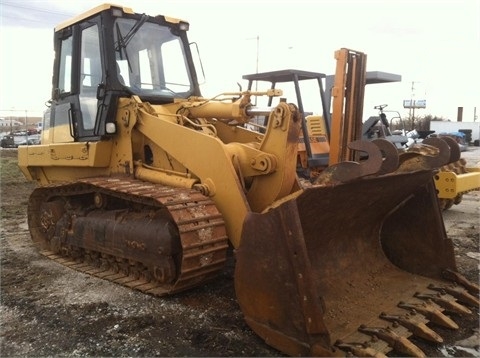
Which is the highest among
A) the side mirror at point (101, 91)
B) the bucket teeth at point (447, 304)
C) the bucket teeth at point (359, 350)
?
the side mirror at point (101, 91)

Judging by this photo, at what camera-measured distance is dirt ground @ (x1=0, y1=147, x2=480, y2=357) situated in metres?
3.33

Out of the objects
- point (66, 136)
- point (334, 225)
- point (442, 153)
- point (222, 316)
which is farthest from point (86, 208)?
point (442, 153)

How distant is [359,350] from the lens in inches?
117

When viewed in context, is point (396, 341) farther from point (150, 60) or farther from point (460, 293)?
point (150, 60)

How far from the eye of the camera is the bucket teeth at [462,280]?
13.6 feet

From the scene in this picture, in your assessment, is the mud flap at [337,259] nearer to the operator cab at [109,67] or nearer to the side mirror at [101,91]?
the operator cab at [109,67]

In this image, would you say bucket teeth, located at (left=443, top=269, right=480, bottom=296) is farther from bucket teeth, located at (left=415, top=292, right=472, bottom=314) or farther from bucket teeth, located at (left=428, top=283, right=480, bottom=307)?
bucket teeth, located at (left=415, top=292, right=472, bottom=314)

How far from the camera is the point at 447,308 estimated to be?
382 cm

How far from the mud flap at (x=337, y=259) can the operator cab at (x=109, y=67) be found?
2619 mm

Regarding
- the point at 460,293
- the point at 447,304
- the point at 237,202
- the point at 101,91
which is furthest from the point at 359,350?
the point at 101,91

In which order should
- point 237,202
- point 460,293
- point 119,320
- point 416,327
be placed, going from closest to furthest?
point 416,327 → point 119,320 → point 460,293 → point 237,202

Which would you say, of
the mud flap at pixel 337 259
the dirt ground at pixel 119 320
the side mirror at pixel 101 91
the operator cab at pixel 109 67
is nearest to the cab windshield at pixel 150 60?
the operator cab at pixel 109 67

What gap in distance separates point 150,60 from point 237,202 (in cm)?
247

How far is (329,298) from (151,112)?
2.63 meters
